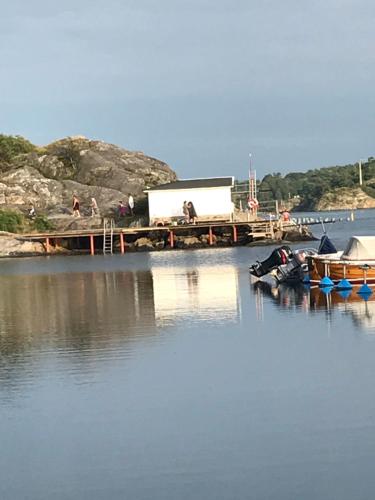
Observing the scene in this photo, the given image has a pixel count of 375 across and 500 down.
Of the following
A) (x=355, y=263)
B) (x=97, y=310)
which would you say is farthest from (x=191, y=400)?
(x=355, y=263)

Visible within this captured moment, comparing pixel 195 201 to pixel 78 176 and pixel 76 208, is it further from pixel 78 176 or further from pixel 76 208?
pixel 78 176

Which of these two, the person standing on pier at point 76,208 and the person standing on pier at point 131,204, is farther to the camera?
the person standing on pier at point 76,208

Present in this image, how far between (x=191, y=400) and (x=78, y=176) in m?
66.2

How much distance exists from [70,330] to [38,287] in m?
15.4

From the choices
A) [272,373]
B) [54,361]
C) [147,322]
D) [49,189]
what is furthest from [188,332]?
[49,189]

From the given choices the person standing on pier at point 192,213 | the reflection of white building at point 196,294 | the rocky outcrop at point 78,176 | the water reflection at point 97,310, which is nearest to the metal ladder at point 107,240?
the person standing on pier at point 192,213

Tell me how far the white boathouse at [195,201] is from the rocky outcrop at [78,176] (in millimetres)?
6979

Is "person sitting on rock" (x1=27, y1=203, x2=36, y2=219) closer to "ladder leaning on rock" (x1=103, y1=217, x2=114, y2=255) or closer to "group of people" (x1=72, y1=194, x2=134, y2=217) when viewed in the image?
"group of people" (x1=72, y1=194, x2=134, y2=217)

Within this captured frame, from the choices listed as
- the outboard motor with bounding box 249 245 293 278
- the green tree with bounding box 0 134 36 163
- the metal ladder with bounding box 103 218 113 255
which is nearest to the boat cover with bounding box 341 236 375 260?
the outboard motor with bounding box 249 245 293 278

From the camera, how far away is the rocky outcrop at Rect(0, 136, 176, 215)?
76.6m

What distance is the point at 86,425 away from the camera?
47.7 feet

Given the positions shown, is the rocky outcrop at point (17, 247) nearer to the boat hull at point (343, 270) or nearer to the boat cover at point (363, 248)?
the boat hull at point (343, 270)

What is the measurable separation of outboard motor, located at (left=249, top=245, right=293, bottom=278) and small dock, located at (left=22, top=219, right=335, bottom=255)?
27233 millimetres

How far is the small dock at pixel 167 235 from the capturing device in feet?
217
